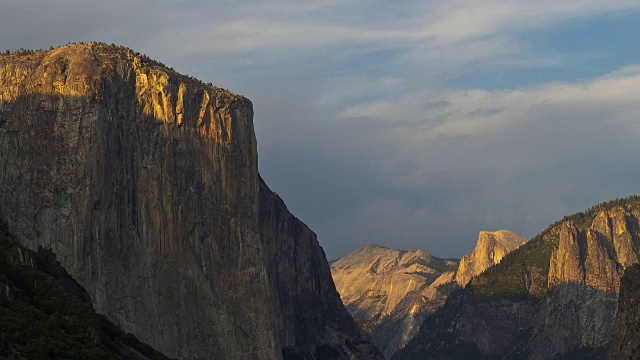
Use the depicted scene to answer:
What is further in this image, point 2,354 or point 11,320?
point 11,320

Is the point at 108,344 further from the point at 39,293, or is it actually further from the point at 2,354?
the point at 2,354

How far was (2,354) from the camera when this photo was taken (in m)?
119

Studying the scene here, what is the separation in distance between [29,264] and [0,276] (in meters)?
18.1

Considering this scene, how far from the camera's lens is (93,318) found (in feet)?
470

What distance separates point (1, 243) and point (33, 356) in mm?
42343

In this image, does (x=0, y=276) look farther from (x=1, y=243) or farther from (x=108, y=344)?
(x=1, y=243)

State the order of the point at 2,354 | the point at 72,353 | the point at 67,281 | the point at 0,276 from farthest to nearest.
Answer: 1. the point at 67,281
2. the point at 0,276
3. the point at 72,353
4. the point at 2,354

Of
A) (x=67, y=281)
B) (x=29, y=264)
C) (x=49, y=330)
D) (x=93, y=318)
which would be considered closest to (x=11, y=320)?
(x=49, y=330)

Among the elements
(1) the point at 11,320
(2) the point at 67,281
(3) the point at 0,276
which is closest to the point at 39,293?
(3) the point at 0,276

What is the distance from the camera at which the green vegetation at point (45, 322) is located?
12606 cm

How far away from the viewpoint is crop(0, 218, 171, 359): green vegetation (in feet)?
414

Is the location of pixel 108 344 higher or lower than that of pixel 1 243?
lower

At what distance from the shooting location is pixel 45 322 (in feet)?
443

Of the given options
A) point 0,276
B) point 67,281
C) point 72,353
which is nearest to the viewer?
point 72,353
